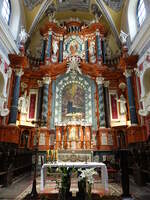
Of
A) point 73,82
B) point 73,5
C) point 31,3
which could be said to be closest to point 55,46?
point 31,3

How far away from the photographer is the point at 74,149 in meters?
10.0

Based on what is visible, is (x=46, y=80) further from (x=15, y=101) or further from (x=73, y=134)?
(x=73, y=134)

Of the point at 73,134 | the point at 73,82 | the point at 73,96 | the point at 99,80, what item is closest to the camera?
the point at 73,134

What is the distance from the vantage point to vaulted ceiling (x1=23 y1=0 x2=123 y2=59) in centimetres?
1348

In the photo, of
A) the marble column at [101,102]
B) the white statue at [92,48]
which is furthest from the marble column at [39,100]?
the white statue at [92,48]

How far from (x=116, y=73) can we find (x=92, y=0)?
7260 mm

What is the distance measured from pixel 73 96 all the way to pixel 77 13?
9.19 metres

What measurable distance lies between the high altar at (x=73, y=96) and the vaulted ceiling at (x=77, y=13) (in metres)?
1.01

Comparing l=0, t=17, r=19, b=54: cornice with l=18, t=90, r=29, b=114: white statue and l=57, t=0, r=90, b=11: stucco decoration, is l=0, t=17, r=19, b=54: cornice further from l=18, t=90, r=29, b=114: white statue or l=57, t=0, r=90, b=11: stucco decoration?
l=57, t=0, r=90, b=11: stucco decoration

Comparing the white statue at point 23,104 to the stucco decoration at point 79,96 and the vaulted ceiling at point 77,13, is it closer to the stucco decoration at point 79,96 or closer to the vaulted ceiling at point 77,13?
the stucco decoration at point 79,96

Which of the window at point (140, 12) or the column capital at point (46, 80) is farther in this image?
the column capital at point (46, 80)

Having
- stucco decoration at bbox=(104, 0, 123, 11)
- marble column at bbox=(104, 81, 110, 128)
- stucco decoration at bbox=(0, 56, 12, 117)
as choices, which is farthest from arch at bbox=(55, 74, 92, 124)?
stucco decoration at bbox=(104, 0, 123, 11)

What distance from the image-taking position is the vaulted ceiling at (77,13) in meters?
13.5

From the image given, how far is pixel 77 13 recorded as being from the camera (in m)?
16.5
